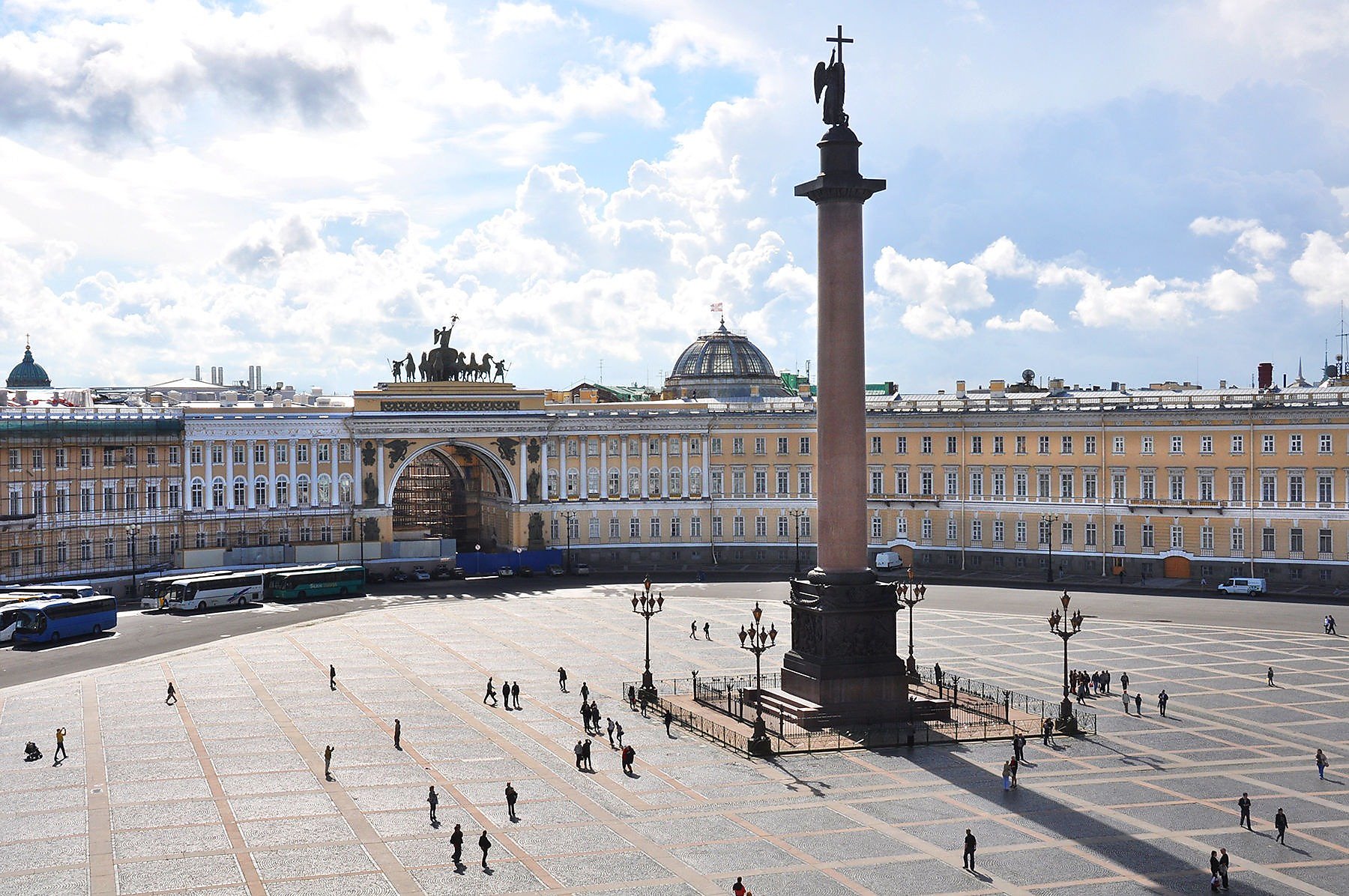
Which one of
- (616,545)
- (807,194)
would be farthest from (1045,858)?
(616,545)

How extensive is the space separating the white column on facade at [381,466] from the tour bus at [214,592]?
16.3 meters

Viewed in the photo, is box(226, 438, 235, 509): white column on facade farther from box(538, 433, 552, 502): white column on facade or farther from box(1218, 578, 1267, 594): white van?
box(1218, 578, 1267, 594): white van

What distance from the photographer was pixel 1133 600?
80.5 metres

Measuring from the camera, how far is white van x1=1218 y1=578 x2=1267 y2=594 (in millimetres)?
82562

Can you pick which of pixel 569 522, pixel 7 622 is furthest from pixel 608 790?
pixel 569 522

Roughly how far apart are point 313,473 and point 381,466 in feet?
16.2

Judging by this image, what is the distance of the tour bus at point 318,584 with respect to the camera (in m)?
86.2

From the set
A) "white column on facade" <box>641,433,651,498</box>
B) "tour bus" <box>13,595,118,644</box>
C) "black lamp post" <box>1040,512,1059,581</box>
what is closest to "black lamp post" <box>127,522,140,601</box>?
"tour bus" <box>13,595,118,644</box>

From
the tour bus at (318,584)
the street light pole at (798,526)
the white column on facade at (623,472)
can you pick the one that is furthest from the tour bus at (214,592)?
the street light pole at (798,526)

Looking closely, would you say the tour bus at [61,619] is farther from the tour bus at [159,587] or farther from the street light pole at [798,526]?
the street light pole at [798,526]

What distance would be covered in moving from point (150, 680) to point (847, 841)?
115 feet

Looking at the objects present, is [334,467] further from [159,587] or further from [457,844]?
[457,844]

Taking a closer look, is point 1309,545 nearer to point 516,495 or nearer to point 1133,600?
point 1133,600

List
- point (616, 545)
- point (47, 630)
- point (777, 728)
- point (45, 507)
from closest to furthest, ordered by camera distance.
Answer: point (777, 728), point (47, 630), point (45, 507), point (616, 545)
